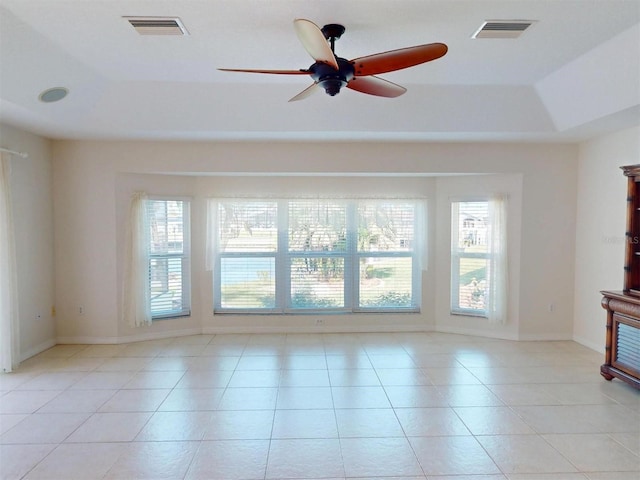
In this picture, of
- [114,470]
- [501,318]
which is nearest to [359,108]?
[501,318]

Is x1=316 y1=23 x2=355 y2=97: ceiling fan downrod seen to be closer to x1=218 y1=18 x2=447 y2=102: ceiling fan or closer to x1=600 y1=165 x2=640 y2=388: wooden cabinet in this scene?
x1=218 y1=18 x2=447 y2=102: ceiling fan

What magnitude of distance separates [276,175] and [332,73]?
298cm

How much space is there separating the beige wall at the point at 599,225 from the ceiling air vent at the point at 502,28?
7.42 ft

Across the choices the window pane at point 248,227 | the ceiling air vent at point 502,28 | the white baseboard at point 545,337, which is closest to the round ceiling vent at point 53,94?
the window pane at point 248,227

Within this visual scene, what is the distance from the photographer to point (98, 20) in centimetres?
268

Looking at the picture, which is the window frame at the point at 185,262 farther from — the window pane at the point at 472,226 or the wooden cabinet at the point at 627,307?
the wooden cabinet at the point at 627,307

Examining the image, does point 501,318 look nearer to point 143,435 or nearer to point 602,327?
point 602,327

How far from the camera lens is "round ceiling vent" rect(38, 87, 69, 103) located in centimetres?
344

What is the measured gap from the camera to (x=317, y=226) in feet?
17.9

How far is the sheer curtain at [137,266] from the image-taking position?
4832 mm

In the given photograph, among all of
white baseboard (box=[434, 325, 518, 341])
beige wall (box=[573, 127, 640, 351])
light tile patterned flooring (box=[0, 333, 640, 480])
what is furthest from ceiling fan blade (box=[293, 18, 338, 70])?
white baseboard (box=[434, 325, 518, 341])

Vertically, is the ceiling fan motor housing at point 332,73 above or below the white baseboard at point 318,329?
above

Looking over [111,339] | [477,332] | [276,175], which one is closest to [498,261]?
[477,332]

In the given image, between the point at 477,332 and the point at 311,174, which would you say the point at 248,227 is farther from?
the point at 477,332
